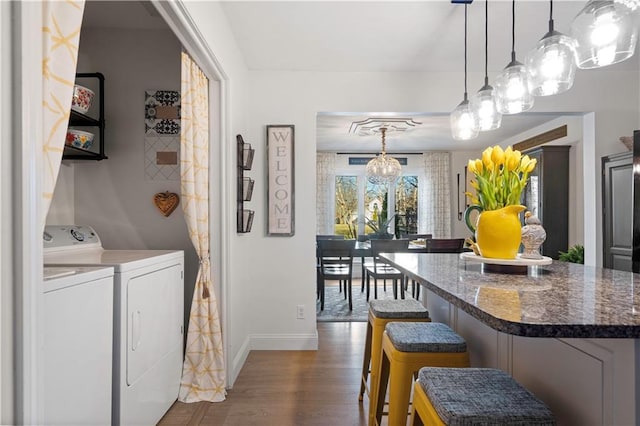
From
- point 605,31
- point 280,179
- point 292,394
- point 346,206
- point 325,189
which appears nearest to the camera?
point 605,31

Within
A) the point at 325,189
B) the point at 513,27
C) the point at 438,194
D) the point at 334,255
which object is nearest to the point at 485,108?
the point at 513,27

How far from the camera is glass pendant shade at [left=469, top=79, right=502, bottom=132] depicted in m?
1.91

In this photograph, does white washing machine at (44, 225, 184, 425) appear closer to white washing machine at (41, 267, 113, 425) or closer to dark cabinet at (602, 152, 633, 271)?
white washing machine at (41, 267, 113, 425)

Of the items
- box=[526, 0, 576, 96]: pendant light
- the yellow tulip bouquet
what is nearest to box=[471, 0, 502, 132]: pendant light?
box=[526, 0, 576, 96]: pendant light

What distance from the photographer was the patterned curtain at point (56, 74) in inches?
37.4

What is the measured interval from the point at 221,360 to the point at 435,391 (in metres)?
1.67

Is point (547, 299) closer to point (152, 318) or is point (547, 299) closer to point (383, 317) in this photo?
point (383, 317)

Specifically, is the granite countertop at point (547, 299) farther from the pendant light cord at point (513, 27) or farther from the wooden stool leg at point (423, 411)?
the pendant light cord at point (513, 27)

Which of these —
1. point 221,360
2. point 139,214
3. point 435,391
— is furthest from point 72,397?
point 139,214

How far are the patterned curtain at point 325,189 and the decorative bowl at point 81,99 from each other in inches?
190

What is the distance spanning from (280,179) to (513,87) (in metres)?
1.99

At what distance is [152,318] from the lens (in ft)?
6.10

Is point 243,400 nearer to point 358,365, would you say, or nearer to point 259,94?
point 358,365

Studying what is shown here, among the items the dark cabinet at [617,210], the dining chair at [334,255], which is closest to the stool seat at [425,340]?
the dark cabinet at [617,210]
